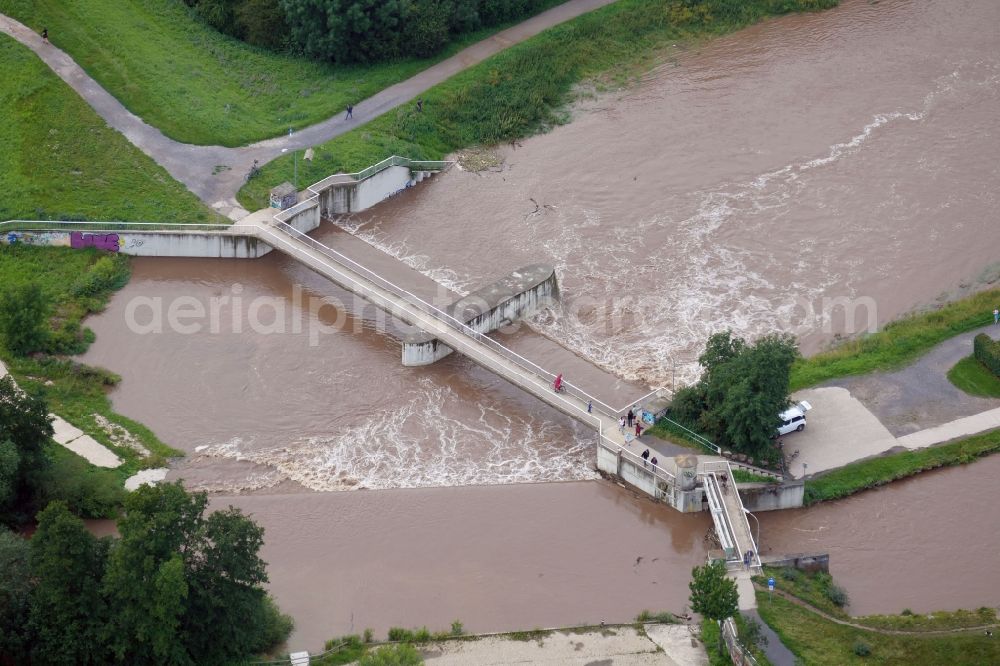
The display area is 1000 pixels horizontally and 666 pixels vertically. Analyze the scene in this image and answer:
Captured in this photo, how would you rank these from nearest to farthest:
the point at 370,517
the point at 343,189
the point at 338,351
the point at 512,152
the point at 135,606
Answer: the point at 135,606, the point at 370,517, the point at 338,351, the point at 343,189, the point at 512,152

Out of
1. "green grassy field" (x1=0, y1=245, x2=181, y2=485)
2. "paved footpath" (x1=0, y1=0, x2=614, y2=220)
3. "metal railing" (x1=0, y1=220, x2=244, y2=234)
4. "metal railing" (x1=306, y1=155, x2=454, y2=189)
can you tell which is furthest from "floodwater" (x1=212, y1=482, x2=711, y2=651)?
"paved footpath" (x1=0, y1=0, x2=614, y2=220)

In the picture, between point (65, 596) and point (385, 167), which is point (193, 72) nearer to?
point (385, 167)

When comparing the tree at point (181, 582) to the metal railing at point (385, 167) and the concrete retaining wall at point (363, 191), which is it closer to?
the concrete retaining wall at point (363, 191)

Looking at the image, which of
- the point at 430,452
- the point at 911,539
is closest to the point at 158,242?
the point at 430,452

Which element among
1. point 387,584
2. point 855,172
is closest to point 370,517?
point 387,584

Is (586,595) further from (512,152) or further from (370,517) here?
(512,152)

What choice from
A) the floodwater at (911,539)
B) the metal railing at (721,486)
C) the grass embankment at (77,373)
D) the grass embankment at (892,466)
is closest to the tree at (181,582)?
the grass embankment at (77,373)

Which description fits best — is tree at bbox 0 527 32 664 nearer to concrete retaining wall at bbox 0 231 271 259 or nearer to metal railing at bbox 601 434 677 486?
metal railing at bbox 601 434 677 486
